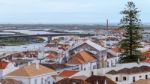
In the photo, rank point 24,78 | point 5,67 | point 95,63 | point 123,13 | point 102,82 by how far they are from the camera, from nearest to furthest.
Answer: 1. point 102,82
2. point 24,78
3. point 5,67
4. point 123,13
5. point 95,63

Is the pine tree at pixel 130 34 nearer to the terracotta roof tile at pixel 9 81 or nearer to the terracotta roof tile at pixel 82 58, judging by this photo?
the terracotta roof tile at pixel 82 58

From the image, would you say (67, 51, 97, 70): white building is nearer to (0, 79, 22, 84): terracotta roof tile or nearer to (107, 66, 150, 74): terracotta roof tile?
(107, 66, 150, 74): terracotta roof tile

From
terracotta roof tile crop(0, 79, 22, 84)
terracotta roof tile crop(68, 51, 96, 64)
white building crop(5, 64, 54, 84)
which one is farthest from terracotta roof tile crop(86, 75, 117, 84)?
terracotta roof tile crop(68, 51, 96, 64)

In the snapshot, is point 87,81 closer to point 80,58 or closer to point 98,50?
point 80,58

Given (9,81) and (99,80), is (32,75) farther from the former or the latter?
(99,80)

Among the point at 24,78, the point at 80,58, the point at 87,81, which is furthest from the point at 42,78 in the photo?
the point at 80,58

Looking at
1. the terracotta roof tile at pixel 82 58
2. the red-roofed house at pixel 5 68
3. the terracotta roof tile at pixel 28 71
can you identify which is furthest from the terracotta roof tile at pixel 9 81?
the terracotta roof tile at pixel 82 58
